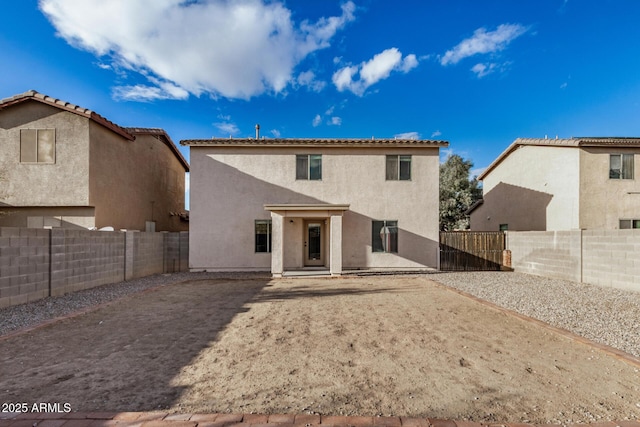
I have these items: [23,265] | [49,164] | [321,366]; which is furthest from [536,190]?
[49,164]

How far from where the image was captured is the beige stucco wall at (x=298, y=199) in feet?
48.1

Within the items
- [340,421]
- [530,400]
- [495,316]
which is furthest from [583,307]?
[340,421]

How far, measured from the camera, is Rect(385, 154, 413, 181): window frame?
1499 cm

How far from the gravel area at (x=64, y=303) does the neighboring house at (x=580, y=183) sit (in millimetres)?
19872

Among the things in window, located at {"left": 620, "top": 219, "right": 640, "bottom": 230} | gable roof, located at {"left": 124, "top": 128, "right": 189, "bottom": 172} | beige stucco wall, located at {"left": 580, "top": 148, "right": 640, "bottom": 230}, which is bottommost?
window, located at {"left": 620, "top": 219, "right": 640, "bottom": 230}

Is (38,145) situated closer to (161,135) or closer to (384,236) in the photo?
(161,135)

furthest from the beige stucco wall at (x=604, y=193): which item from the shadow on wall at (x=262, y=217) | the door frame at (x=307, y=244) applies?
the door frame at (x=307, y=244)

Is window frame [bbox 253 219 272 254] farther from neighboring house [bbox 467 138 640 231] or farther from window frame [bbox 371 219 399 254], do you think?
neighboring house [bbox 467 138 640 231]

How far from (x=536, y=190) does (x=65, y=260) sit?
22983mm

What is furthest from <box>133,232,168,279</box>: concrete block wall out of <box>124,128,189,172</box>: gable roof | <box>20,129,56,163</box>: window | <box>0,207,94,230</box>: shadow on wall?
<box>124,128,189,172</box>: gable roof

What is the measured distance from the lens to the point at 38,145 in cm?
1294

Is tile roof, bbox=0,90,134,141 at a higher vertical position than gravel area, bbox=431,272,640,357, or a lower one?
higher

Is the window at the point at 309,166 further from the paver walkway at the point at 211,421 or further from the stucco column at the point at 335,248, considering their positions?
the paver walkway at the point at 211,421

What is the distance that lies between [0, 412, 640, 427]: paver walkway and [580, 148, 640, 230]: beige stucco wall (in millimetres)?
16945
